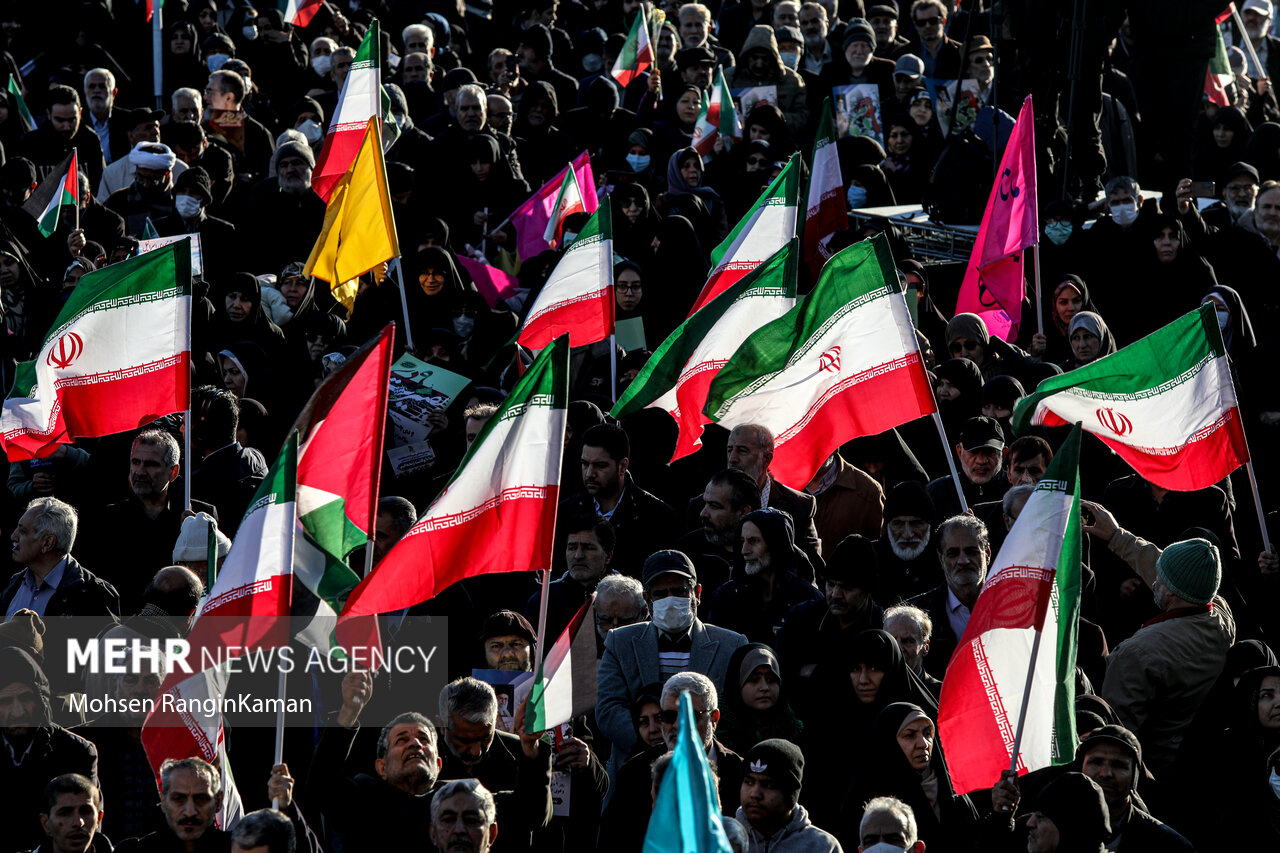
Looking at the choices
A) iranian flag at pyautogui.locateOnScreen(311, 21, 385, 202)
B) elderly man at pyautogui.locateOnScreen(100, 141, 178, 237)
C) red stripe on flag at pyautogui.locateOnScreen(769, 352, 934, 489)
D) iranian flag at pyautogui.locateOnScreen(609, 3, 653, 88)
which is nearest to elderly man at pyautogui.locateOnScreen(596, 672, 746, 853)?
red stripe on flag at pyautogui.locateOnScreen(769, 352, 934, 489)

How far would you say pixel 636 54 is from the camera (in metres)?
17.6

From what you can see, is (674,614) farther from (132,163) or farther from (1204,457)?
(132,163)

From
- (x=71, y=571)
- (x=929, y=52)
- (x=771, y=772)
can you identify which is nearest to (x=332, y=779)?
(x=771, y=772)

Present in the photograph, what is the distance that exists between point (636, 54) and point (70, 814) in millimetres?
12000

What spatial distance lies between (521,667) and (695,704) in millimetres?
1140

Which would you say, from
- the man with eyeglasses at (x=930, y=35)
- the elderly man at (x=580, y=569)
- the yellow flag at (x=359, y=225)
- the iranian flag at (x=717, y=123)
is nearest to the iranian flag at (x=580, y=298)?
the yellow flag at (x=359, y=225)

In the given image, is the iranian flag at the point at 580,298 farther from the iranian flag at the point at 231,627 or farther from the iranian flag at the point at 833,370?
the iranian flag at the point at 231,627

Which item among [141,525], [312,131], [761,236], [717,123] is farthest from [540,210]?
[141,525]

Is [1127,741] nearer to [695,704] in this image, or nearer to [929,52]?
[695,704]

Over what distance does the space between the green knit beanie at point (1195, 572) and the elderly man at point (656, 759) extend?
2145mm

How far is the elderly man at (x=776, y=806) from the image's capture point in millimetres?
6473

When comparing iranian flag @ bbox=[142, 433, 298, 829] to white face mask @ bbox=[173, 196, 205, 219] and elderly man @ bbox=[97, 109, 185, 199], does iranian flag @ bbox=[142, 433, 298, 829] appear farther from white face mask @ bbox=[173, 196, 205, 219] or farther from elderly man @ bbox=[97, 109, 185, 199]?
elderly man @ bbox=[97, 109, 185, 199]

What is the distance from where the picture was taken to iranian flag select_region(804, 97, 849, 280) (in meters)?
12.7

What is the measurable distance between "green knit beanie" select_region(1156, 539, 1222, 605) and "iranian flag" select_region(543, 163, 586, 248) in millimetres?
6543
